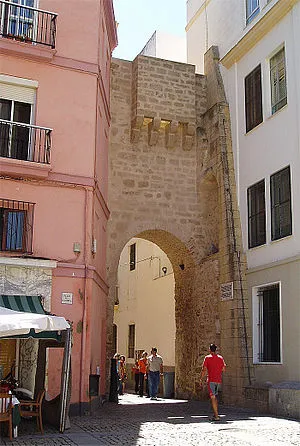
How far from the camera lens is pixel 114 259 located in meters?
17.1

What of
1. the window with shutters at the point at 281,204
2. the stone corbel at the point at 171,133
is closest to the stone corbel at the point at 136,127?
the stone corbel at the point at 171,133

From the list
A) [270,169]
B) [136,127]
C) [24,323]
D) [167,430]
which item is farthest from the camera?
[136,127]

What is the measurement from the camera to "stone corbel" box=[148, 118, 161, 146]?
1798cm

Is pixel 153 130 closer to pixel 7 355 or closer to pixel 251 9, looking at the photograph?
pixel 251 9

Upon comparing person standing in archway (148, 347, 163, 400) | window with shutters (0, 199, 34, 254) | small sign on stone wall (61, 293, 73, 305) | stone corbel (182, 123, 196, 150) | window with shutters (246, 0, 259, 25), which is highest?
window with shutters (246, 0, 259, 25)

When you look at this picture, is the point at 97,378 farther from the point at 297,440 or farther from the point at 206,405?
the point at 297,440

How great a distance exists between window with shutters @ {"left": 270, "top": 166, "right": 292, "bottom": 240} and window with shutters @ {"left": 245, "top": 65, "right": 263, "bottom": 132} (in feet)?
6.35

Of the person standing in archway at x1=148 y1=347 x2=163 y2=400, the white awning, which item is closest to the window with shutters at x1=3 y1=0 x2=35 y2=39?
the white awning

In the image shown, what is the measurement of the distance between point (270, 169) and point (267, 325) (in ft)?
12.5

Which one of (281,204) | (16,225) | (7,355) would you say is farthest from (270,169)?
(7,355)

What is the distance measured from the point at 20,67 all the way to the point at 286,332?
8244 mm

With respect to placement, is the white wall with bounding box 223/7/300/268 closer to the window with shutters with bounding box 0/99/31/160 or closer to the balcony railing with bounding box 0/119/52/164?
the balcony railing with bounding box 0/119/52/164

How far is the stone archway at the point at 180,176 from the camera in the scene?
56.9 ft

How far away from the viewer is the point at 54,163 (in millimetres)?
13078
